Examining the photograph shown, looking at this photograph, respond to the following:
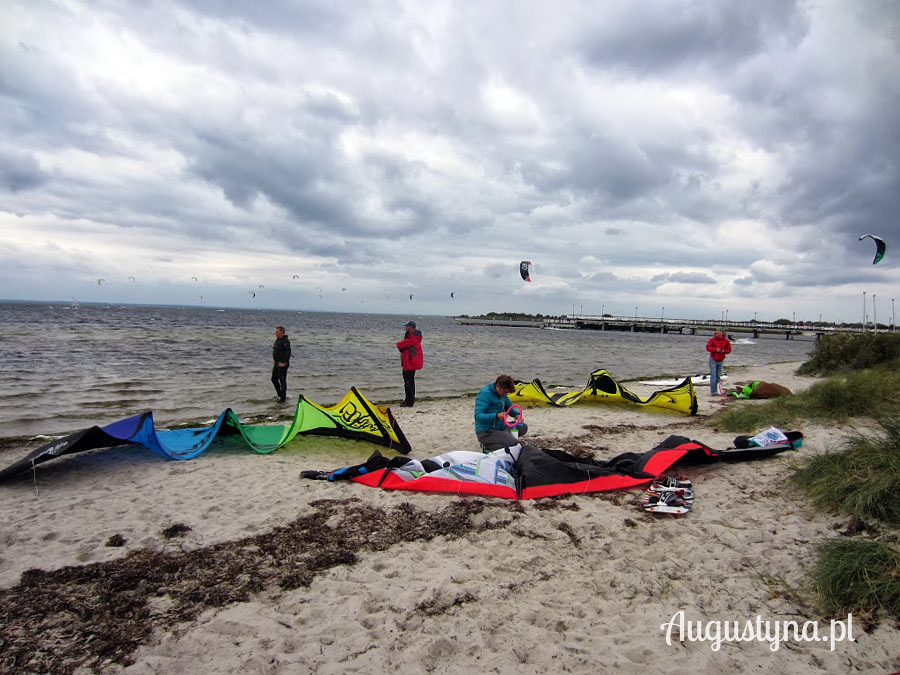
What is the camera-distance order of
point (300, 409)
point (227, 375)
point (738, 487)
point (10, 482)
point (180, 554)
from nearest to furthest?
1. point (180, 554)
2. point (738, 487)
3. point (10, 482)
4. point (300, 409)
5. point (227, 375)

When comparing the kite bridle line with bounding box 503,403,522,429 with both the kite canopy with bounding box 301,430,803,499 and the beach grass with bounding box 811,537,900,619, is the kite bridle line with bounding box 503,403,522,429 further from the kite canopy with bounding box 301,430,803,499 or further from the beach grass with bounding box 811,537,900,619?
the beach grass with bounding box 811,537,900,619

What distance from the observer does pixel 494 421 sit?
20.6 feet

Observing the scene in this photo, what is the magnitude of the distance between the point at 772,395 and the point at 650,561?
33.4 ft

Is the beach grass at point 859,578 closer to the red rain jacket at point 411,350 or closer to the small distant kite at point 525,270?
the red rain jacket at point 411,350

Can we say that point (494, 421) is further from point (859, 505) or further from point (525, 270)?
point (525, 270)

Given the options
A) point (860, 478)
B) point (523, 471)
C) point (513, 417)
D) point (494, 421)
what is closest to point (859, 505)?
point (860, 478)

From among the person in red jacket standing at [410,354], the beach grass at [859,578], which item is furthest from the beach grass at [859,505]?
the person in red jacket standing at [410,354]

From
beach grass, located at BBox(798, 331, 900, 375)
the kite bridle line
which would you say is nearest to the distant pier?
beach grass, located at BBox(798, 331, 900, 375)

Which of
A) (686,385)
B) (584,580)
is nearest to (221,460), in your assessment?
(584,580)

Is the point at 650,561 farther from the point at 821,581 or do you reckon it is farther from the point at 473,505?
the point at 473,505

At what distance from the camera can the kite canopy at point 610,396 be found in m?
9.97

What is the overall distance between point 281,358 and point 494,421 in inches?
249

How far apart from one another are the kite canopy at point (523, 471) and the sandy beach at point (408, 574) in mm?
143

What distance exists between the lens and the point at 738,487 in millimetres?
4797
